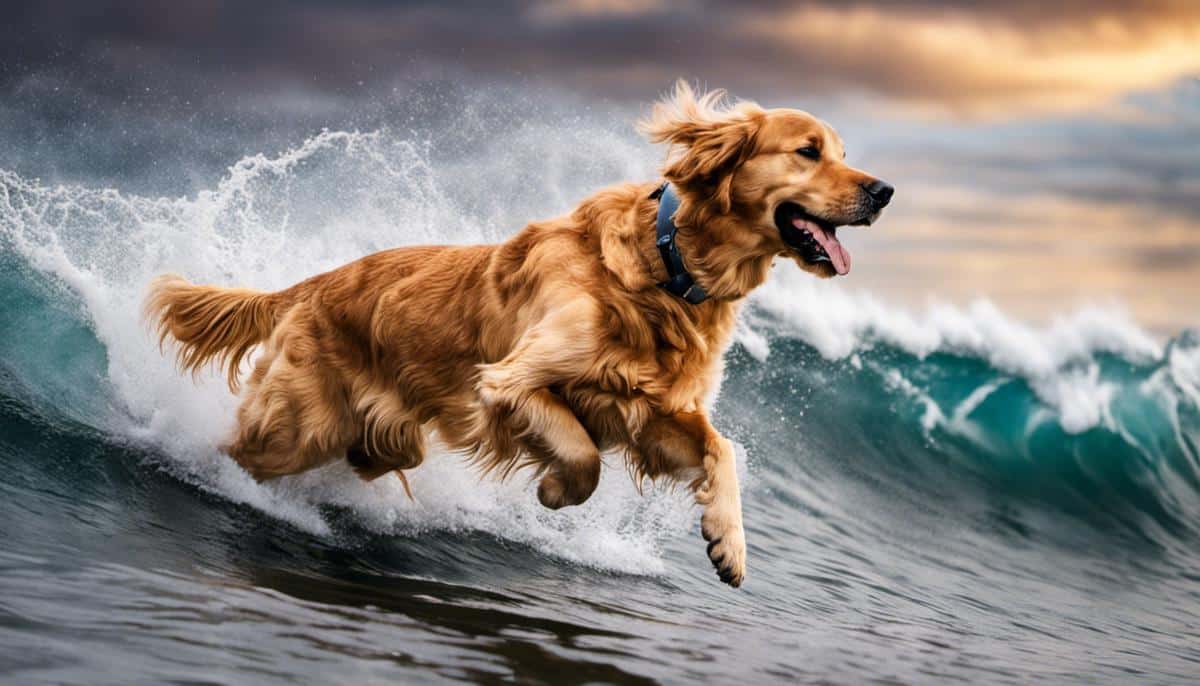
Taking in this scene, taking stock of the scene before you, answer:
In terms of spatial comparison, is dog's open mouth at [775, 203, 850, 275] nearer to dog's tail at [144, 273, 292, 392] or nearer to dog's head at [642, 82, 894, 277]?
dog's head at [642, 82, 894, 277]

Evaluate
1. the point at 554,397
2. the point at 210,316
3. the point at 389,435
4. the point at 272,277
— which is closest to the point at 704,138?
the point at 554,397

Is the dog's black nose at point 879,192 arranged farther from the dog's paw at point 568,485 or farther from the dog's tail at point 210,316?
the dog's tail at point 210,316

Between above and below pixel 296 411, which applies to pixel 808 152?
above

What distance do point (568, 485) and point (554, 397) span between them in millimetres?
391

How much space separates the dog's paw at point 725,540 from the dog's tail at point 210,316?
3.02m

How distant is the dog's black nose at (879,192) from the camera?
490 centimetres

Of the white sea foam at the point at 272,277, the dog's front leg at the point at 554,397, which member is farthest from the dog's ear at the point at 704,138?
the white sea foam at the point at 272,277

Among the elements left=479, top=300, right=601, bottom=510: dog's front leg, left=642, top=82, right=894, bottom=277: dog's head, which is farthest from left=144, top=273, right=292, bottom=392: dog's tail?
left=642, top=82, right=894, bottom=277: dog's head

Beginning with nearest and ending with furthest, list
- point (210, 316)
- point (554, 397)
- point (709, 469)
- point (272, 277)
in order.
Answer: point (709, 469), point (554, 397), point (210, 316), point (272, 277)

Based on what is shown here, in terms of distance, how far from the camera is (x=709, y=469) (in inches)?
198

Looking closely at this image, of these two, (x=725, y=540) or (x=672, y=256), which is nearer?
(x=725, y=540)

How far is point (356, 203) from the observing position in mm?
12258

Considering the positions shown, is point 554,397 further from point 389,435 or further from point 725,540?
point 389,435

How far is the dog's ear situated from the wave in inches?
59.7
